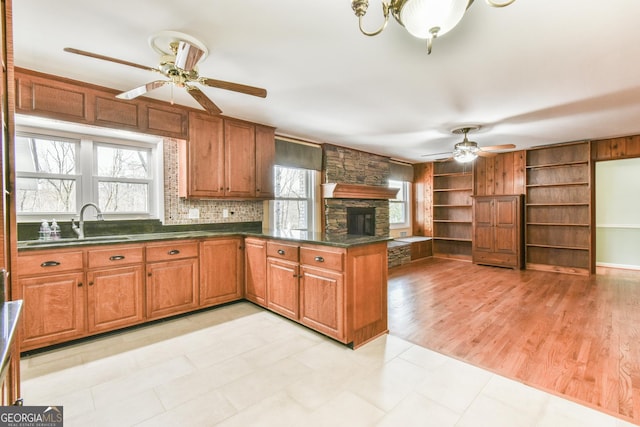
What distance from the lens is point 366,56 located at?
228 cm

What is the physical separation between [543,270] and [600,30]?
5065 millimetres

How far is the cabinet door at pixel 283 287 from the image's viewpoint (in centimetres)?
294

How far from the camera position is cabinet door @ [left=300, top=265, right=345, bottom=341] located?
8.28 ft

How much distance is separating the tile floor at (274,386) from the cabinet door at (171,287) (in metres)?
0.34

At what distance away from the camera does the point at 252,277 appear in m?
3.52

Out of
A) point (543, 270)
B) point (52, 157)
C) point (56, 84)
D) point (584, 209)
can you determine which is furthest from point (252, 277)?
point (584, 209)

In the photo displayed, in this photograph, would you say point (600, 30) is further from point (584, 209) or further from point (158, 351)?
point (584, 209)

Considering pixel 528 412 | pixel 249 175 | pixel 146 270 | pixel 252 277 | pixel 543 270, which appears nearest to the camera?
pixel 528 412

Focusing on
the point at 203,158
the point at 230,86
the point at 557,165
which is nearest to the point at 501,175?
the point at 557,165

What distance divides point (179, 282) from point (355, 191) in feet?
10.6

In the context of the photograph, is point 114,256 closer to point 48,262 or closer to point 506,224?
point 48,262

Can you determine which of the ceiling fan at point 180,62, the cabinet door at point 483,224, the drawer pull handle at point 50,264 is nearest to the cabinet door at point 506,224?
the cabinet door at point 483,224

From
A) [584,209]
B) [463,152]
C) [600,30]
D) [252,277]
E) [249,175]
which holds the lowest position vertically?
[252,277]

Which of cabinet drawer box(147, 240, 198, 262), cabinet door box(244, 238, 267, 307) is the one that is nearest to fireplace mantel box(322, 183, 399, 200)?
cabinet door box(244, 238, 267, 307)
